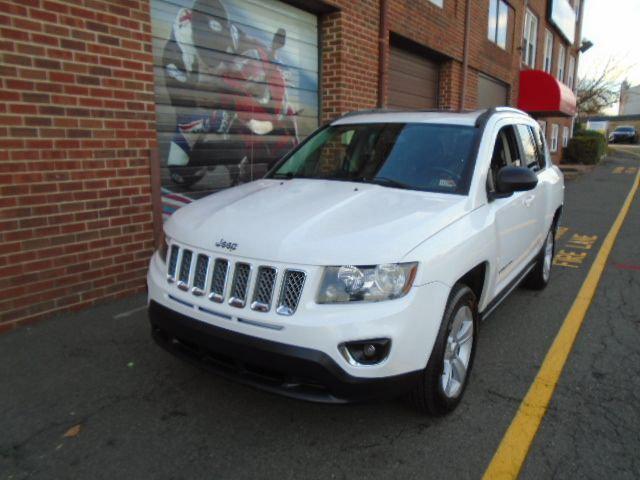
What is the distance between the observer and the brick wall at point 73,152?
12.9 ft

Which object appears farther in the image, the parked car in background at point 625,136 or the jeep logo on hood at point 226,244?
the parked car in background at point 625,136

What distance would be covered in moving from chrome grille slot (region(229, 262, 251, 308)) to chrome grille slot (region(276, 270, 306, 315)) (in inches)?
8.0

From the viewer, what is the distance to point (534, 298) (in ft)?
16.8

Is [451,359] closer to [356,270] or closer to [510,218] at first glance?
[356,270]

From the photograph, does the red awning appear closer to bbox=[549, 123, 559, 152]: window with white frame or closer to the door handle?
bbox=[549, 123, 559, 152]: window with white frame

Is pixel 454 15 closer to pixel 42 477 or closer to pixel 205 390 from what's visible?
pixel 205 390

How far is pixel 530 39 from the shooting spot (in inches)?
731

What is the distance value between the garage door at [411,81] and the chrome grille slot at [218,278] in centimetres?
735

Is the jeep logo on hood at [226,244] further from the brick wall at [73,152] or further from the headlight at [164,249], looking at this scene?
the brick wall at [73,152]

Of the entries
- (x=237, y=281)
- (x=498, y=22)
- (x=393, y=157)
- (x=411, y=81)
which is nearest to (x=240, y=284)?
(x=237, y=281)

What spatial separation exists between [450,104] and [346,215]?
963cm

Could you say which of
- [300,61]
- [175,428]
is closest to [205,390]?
[175,428]

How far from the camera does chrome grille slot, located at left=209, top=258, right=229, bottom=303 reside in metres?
2.64

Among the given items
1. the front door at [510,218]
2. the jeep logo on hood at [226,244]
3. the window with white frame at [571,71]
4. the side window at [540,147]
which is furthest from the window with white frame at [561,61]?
the jeep logo on hood at [226,244]
